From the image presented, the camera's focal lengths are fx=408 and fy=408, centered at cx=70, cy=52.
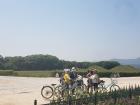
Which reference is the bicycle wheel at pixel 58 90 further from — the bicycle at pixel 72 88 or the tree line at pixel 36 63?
the tree line at pixel 36 63

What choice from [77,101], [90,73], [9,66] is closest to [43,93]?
[90,73]

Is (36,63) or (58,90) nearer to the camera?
(58,90)

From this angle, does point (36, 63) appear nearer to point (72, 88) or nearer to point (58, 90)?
point (72, 88)

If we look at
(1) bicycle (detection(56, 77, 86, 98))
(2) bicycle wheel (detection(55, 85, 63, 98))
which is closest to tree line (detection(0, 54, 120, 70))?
(1) bicycle (detection(56, 77, 86, 98))

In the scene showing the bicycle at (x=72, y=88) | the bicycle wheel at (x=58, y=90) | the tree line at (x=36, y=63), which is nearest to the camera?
the bicycle at (x=72, y=88)

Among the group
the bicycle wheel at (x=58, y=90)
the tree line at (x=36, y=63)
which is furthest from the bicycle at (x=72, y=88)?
the tree line at (x=36, y=63)

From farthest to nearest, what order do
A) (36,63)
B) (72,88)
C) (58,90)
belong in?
(36,63) < (72,88) < (58,90)

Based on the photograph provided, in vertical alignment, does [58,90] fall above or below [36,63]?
below

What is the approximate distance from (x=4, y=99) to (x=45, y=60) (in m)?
45.3

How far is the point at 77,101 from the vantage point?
1590 centimetres

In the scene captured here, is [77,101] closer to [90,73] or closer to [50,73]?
[90,73]

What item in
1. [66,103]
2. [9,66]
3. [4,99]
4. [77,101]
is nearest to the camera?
[66,103]

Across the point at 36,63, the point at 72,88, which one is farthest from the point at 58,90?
the point at 36,63

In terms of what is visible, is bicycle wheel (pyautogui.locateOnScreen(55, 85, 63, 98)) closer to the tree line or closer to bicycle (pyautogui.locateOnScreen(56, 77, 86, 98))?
bicycle (pyautogui.locateOnScreen(56, 77, 86, 98))
